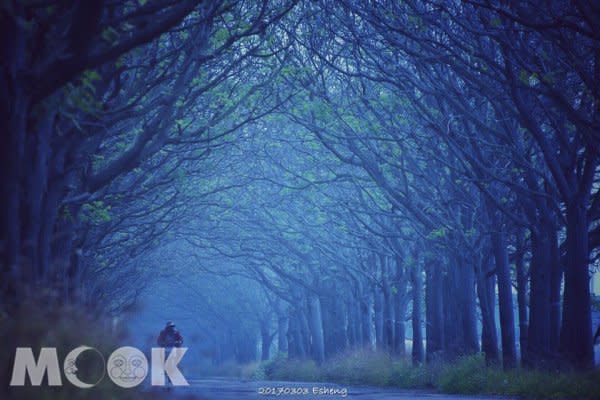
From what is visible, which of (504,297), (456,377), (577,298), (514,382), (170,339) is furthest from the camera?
(170,339)

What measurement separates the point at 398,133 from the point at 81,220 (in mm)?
7913

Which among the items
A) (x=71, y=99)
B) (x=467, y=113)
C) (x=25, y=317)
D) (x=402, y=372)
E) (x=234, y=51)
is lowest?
(x=402, y=372)

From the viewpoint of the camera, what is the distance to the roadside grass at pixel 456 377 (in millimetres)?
12742

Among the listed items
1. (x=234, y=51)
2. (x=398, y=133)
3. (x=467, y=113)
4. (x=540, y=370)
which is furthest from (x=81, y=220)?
(x=540, y=370)

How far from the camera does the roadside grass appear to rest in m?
12.7

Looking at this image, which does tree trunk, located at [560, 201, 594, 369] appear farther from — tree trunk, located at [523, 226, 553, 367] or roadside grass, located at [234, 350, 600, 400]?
tree trunk, located at [523, 226, 553, 367]

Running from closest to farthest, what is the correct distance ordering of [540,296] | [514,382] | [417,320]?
[514,382]
[540,296]
[417,320]

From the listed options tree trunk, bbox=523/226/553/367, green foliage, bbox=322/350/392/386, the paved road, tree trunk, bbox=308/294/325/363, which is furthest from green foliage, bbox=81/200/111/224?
tree trunk, bbox=308/294/325/363

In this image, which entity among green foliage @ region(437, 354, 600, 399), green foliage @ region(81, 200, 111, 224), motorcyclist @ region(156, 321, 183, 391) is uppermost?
green foliage @ region(81, 200, 111, 224)

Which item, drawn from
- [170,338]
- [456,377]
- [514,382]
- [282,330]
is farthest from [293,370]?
[514,382]

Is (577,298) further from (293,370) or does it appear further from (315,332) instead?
(315,332)

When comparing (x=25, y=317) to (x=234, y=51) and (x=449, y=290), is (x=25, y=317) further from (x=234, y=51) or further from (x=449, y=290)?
(x=449, y=290)

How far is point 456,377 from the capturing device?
57.5 feet

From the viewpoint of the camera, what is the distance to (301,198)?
30.4m
